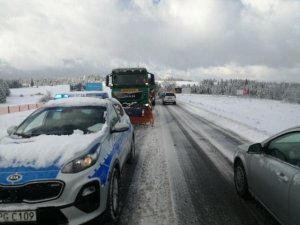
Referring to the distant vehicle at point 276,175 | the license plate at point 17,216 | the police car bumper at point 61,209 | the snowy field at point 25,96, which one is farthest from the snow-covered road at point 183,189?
the snowy field at point 25,96

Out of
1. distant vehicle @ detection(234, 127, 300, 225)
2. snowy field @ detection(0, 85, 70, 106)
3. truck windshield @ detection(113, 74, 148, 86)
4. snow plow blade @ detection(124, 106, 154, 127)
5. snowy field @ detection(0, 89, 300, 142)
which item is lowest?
snowy field @ detection(0, 85, 70, 106)

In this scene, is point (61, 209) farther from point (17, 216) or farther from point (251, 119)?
point (251, 119)

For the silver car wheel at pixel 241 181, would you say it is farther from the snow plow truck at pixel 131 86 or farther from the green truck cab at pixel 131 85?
the green truck cab at pixel 131 85

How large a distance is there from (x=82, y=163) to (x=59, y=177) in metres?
0.38

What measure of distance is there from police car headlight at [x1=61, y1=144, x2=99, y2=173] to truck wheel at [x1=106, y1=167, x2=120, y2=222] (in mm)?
417

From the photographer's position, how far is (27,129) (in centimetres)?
573

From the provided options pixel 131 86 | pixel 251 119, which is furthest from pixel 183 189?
pixel 251 119

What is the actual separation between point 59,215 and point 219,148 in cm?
732

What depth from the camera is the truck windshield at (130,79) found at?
66.2 feet

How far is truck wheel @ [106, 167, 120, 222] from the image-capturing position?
4.46m

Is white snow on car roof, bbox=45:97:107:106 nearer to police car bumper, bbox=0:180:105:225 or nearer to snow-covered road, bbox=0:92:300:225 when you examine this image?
snow-covered road, bbox=0:92:300:225

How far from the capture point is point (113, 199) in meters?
4.62

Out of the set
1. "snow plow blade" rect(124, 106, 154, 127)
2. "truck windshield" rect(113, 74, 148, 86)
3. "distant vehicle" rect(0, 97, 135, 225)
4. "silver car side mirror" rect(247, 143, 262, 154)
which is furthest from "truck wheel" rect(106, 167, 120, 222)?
"truck windshield" rect(113, 74, 148, 86)

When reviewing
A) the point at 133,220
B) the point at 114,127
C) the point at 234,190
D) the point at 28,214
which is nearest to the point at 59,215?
the point at 28,214
